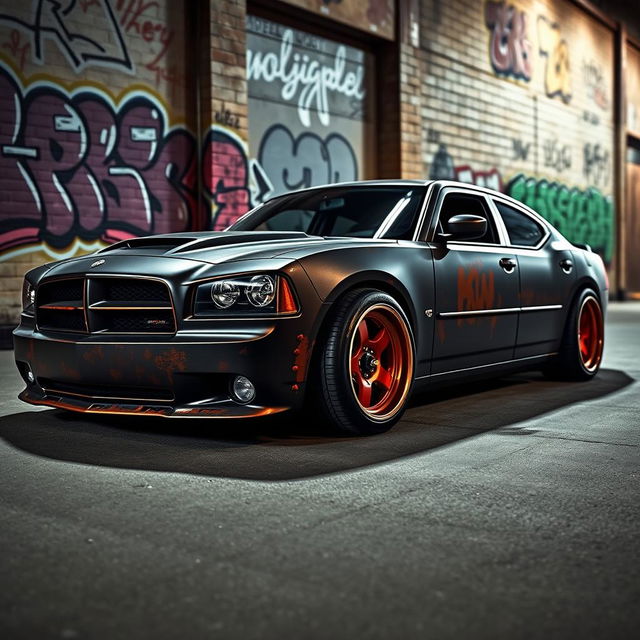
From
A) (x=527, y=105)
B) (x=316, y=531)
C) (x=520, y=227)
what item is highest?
(x=527, y=105)

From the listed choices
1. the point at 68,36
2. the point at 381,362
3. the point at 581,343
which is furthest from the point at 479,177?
the point at 381,362

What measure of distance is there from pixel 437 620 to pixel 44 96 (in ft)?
32.8

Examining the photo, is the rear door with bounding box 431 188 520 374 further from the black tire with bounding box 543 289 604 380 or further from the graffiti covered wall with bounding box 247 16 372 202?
the graffiti covered wall with bounding box 247 16 372 202

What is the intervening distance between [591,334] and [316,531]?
4.74 metres

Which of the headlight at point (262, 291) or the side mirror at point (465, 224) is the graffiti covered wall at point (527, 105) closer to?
the side mirror at point (465, 224)

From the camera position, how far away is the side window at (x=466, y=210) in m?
5.65

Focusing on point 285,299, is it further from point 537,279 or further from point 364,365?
point 537,279

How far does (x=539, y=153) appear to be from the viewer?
70.0ft

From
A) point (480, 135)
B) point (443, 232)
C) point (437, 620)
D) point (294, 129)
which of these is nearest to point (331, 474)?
point (437, 620)

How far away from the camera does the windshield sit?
5.33 meters

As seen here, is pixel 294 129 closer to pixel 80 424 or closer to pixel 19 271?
pixel 19 271

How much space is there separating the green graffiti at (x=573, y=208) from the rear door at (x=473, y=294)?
14.3 meters

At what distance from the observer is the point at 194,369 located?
4.21 metres

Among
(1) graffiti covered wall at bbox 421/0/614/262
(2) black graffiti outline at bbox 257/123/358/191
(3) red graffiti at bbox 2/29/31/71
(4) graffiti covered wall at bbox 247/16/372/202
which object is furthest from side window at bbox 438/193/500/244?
(1) graffiti covered wall at bbox 421/0/614/262
